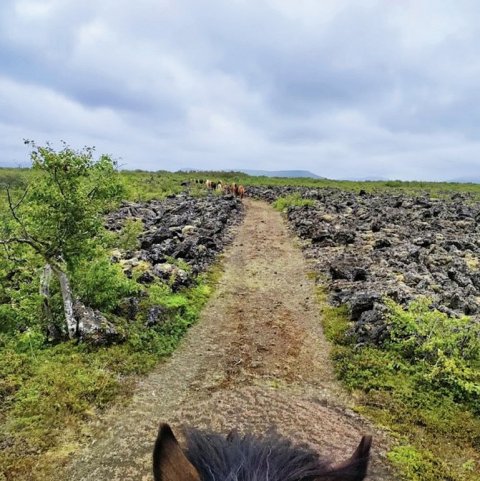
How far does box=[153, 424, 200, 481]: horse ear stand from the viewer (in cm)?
223

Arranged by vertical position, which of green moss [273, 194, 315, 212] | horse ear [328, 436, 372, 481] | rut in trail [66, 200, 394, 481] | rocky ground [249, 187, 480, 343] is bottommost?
rut in trail [66, 200, 394, 481]

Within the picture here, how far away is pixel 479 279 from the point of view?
42.9 ft

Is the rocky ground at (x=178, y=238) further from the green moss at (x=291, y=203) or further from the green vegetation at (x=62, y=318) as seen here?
the green moss at (x=291, y=203)

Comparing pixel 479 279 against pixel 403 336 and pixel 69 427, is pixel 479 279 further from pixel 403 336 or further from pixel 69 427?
pixel 69 427

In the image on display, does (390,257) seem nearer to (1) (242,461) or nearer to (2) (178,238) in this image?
(2) (178,238)

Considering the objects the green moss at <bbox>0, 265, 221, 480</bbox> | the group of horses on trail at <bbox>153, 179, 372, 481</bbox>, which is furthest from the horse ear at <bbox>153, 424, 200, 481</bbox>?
the green moss at <bbox>0, 265, 221, 480</bbox>

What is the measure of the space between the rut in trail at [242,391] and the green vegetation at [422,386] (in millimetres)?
372

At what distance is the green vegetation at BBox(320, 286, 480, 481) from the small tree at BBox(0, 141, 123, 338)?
5630mm

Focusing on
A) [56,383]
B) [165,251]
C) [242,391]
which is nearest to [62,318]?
[56,383]

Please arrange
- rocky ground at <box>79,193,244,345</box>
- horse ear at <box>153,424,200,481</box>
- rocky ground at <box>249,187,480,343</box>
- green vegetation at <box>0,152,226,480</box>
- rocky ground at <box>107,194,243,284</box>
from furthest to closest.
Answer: rocky ground at <box>107,194,243,284</box> < rocky ground at <box>249,187,480,343</box> < rocky ground at <box>79,193,244,345</box> < green vegetation at <box>0,152,226,480</box> < horse ear at <box>153,424,200,481</box>

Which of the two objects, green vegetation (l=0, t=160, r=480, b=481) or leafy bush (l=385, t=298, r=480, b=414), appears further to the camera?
leafy bush (l=385, t=298, r=480, b=414)

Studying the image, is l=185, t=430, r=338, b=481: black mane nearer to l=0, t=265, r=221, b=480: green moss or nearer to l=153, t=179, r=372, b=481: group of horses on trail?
l=153, t=179, r=372, b=481: group of horses on trail

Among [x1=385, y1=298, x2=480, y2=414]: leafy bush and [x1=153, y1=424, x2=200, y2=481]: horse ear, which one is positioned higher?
[x1=153, y1=424, x2=200, y2=481]: horse ear

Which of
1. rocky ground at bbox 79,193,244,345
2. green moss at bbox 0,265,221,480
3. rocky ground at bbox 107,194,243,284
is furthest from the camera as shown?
rocky ground at bbox 107,194,243,284
